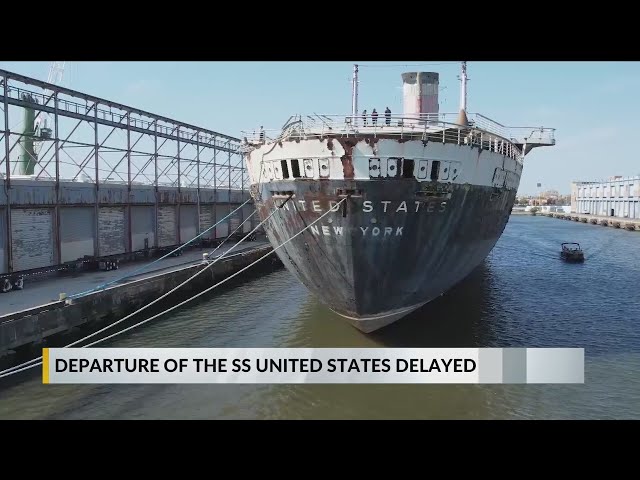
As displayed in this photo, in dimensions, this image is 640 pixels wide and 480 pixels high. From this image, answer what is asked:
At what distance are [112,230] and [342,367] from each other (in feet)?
56.6

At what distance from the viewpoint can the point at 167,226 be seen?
31422 mm

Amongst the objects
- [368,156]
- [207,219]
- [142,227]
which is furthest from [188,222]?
[368,156]

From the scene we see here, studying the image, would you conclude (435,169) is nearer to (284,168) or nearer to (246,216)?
(284,168)

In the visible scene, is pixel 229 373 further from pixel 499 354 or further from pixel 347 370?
pixel 499 354

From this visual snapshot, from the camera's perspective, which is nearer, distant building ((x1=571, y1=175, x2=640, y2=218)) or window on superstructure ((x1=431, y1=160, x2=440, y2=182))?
window on superstructure ((x1=431, y1=160, x2=440, y2=182))

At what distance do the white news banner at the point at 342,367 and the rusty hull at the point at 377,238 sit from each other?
1.69 meters

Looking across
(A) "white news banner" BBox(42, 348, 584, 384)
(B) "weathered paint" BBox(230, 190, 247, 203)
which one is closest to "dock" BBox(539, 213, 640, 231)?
(B) "weathered paint" BBox(230, 190, 247, 203)

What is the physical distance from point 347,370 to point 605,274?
25142mm

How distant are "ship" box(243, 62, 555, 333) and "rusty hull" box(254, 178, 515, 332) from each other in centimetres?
3

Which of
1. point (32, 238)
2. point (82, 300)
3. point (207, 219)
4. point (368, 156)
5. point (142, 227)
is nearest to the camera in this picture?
point (368, 156)

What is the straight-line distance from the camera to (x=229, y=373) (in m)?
13.9

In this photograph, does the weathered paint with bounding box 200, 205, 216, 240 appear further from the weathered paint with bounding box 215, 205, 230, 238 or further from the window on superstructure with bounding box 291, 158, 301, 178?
the window on superstructure with bounding box 291, 158, 301, 178

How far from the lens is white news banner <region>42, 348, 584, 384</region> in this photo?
12570 millimetres

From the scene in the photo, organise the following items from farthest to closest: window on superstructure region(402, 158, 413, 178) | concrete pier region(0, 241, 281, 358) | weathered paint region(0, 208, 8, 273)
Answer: weathered paint region(0, 208, 8, 273) → concrete pier region(0, 241, 281, 358) → window on superstructure region(402, 158, 413, 178)
